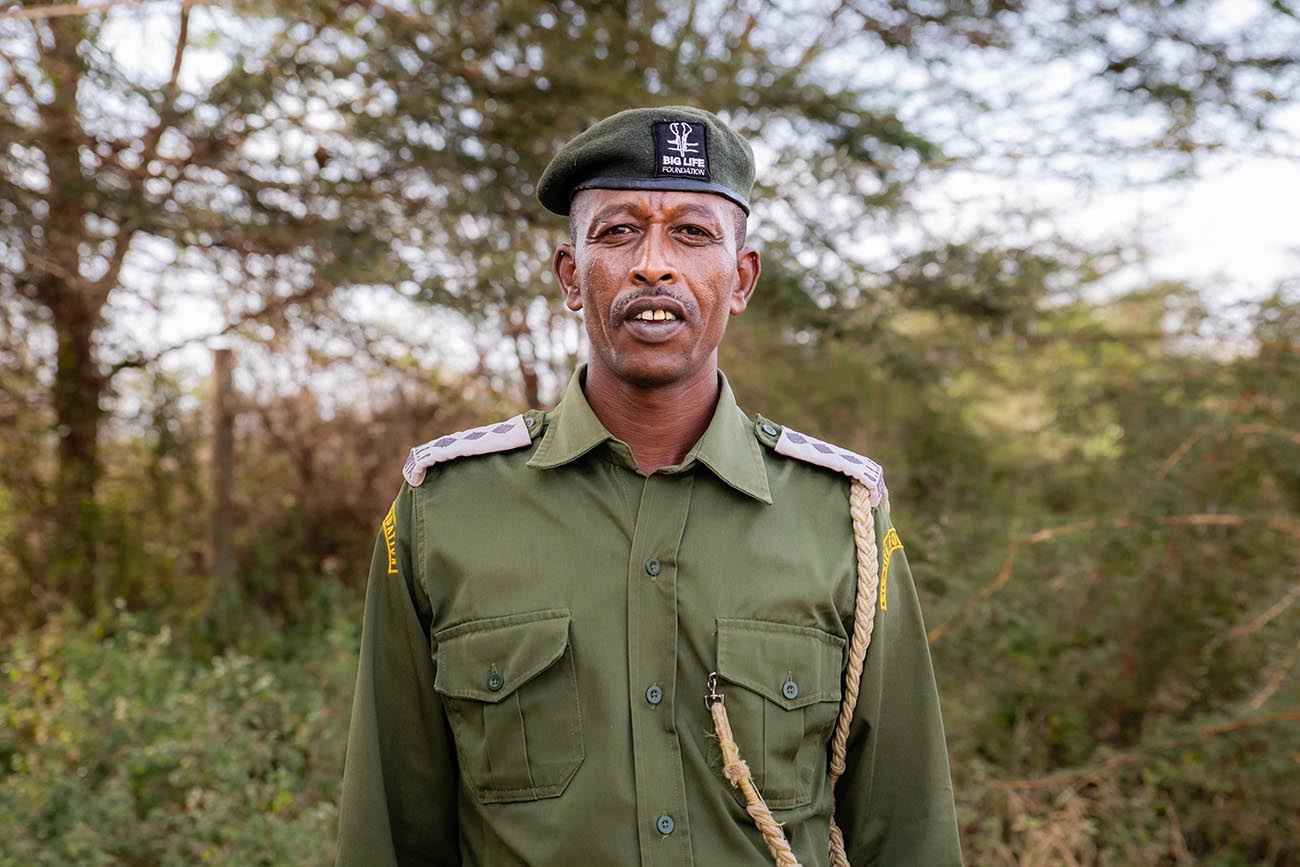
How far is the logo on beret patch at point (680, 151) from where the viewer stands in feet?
6.45

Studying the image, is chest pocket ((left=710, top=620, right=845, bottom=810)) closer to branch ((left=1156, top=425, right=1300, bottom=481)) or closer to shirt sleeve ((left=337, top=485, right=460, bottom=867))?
shirt sleeve ((left=337, top=485, right=460, bottom=867))

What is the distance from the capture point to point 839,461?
2.12m

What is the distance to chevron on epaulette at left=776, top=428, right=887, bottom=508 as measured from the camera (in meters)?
2.11

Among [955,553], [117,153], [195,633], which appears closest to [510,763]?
[955,553]

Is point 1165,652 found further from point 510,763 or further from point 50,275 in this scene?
point 50,275

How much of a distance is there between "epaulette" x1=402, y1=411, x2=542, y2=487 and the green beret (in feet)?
1.52

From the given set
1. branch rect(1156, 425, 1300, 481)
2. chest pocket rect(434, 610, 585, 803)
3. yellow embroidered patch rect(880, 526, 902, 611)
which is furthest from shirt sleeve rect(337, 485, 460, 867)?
branch rect(1156, 425, 1300, 481)

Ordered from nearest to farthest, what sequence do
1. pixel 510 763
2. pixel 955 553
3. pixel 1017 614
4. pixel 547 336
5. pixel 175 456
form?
pixel 510 763 < pixel 1017 614 < pixel 955 553 < pixel 547 336 < pixel 175 456

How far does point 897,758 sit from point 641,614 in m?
0.59

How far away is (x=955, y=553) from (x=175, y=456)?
5224 mm

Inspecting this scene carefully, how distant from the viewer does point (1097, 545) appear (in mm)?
5895

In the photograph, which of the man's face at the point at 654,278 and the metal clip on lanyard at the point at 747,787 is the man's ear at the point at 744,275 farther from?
the metal clip on lanyard at the point at 747,787

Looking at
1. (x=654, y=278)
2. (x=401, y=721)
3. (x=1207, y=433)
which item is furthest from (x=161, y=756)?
(x=1207, y=433)

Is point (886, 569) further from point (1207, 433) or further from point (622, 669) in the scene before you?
point (1207, 433)
